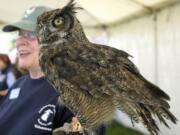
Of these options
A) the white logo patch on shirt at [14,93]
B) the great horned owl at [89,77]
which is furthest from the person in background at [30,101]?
the great horned owl at [89,77]

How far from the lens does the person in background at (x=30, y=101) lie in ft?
7.32

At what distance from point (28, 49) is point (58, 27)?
0.65 m

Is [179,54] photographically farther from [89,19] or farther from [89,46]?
[89,46]

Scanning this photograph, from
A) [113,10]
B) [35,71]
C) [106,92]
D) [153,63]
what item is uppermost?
[106,92]

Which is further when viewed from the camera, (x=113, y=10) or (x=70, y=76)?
(x=113, y=10)

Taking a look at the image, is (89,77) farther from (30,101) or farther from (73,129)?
(30,101)

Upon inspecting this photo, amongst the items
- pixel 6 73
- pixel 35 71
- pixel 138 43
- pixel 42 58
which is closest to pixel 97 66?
pixel 42 58

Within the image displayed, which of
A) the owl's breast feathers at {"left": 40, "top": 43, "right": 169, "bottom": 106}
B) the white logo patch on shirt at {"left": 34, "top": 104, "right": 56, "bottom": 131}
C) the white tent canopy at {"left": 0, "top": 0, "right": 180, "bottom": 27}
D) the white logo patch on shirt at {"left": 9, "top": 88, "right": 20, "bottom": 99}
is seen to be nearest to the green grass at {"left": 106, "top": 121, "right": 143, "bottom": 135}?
the white tent canopy at {"left": 0, "top": 0, "right": 180, "bottom": 27}

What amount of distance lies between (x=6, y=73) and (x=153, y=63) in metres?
2.35

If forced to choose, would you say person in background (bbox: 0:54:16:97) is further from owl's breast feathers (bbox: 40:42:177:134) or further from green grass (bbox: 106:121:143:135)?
owl's breast feathers (bbox: 40:42:177:134)

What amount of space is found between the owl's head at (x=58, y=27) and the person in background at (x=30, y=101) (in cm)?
33

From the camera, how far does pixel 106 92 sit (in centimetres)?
171

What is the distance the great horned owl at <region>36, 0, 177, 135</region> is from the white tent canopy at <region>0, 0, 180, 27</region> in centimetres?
342

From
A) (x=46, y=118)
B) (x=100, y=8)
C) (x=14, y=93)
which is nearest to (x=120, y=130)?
(x=100, y=8)
